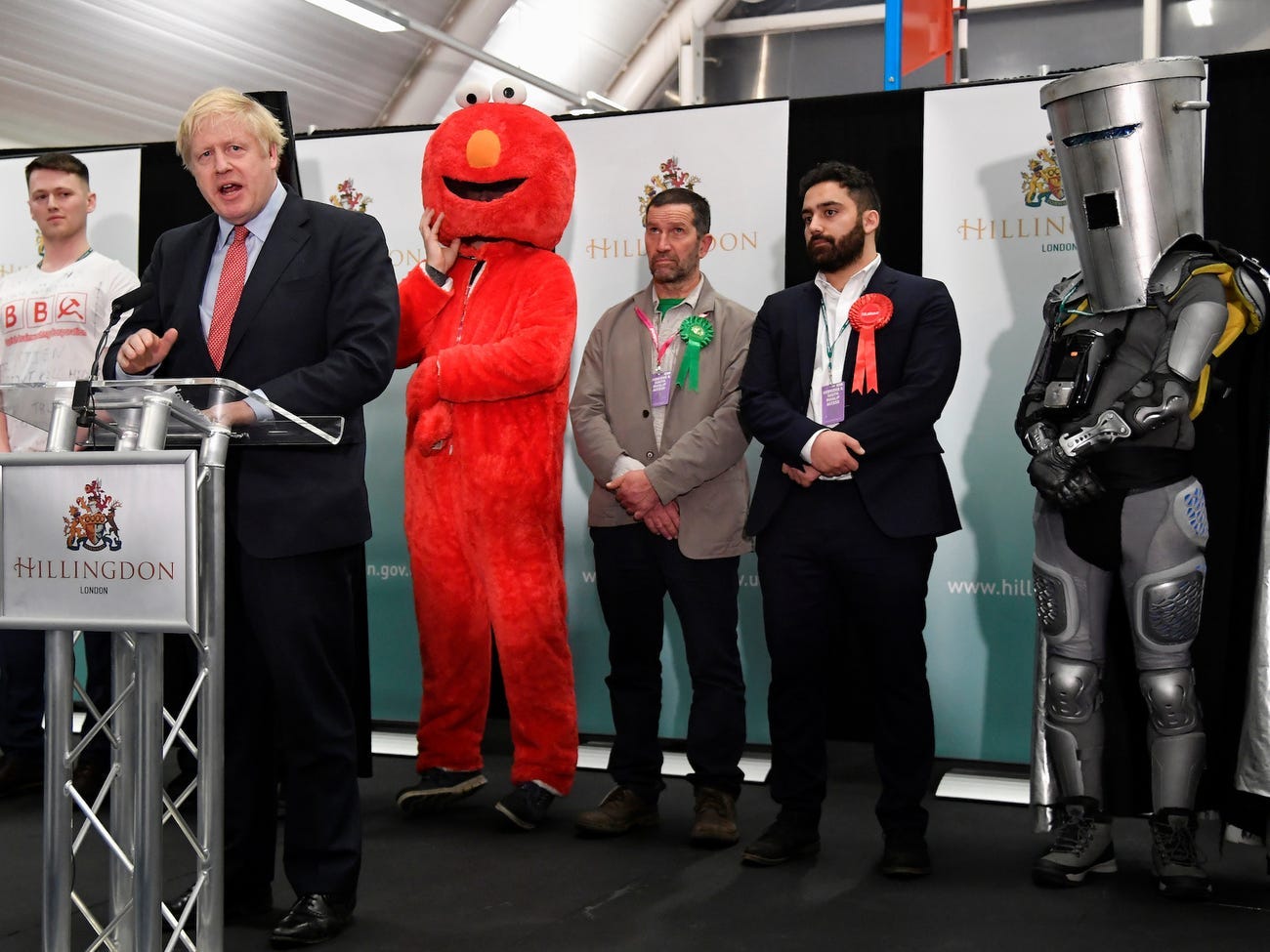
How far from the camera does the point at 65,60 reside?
8.45m

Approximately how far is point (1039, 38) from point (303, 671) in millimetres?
8912

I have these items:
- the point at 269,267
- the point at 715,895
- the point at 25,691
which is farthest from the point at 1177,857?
the point at 25,691

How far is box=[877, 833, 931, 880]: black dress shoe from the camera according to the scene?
122 inches

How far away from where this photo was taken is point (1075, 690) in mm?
3053

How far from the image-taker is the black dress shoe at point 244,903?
272cm

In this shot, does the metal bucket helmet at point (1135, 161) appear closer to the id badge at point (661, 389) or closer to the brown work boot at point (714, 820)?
the id badge at point (661, 389)

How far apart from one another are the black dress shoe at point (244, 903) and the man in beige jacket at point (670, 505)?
90 centimetres

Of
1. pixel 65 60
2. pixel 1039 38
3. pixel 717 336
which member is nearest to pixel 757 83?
pixel 1039 38

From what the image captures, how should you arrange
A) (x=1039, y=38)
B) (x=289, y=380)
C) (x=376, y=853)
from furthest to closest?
1. (x=1039, y=38)
2. (x=376, y=853)
3. (x=289, y=380)

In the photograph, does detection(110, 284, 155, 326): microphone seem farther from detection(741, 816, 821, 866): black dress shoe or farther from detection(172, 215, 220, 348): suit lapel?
detection(741, 816, 821, 866): black dress shoe

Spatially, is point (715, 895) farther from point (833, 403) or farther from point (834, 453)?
point (833, 403)

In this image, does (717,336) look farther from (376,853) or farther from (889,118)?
(376,853)

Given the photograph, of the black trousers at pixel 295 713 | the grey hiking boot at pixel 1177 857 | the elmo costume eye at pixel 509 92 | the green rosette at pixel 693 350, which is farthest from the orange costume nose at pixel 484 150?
the grey hiking boot at pixel 1177 857

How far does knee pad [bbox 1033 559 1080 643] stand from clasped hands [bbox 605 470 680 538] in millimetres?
889
